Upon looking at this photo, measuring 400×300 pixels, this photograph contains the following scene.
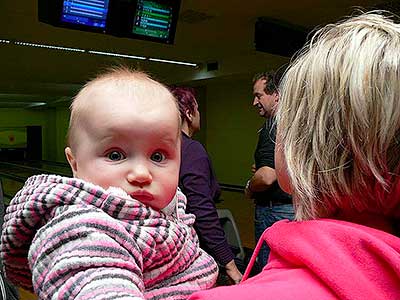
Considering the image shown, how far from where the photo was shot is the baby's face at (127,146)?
2.91 ft

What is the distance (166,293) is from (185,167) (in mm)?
1245

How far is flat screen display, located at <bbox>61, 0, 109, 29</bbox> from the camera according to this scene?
12.5 ft

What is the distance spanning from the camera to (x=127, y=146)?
2.94ft

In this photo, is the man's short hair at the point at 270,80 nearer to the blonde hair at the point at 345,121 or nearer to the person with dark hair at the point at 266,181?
the person with dark hair at the point at 266,181

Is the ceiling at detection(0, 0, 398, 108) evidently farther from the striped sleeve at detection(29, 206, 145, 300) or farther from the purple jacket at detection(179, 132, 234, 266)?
the striped sleeve at detection(29, 206, 145, 300)

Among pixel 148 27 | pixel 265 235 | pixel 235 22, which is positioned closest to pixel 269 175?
pixel 265 235

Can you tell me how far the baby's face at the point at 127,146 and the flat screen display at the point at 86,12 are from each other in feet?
10.3

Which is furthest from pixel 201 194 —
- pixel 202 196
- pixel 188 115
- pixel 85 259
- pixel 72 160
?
pixel 85 259

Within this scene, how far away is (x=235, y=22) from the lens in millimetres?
6633

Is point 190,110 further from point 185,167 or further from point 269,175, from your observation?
point 269,175

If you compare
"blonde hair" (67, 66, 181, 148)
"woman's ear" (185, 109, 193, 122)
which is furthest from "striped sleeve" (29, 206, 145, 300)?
"woman's ear" (185, 109, 193, 122)

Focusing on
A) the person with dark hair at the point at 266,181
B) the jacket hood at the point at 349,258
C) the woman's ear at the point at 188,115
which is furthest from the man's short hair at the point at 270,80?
the jacket hood at the point at 349,258

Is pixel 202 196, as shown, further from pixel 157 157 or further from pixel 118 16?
pixel 118 16

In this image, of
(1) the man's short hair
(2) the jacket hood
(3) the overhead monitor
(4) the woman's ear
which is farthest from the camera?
(3) the overhead monitor
